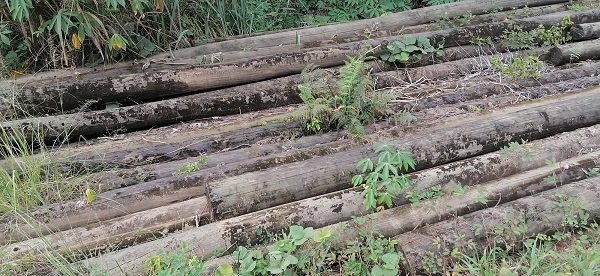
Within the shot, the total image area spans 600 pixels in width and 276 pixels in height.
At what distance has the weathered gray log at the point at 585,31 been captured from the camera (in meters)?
5.03

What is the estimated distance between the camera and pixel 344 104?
3607mm

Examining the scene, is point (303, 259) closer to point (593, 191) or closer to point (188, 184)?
point (188, 184)

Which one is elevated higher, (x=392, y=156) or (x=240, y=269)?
(x=392, y=156)

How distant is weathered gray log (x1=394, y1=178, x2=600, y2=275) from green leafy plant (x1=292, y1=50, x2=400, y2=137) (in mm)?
1153

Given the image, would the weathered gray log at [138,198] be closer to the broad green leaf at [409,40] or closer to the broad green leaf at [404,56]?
the broad green leaf at [404,56]

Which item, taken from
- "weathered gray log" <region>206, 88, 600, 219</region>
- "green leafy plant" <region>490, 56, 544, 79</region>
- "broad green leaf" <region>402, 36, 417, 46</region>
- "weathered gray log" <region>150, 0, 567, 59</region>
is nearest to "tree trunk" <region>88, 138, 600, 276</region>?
"weathered gray log" <region>206, 88, 600, 219</region>

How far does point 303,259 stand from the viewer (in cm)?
228

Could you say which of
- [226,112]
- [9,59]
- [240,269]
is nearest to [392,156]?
[240,269]

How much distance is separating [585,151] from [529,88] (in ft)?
3.56

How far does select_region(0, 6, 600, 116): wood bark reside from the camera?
144 inches

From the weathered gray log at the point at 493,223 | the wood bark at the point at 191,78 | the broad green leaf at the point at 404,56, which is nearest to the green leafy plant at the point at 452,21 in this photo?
the wood bark at the point at 191,78

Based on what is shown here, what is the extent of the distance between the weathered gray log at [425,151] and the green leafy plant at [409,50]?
1.18 meters

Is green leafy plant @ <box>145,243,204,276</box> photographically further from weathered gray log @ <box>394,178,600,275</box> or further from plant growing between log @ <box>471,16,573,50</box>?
plant growing between log @ <box>471,16,573,50</box>

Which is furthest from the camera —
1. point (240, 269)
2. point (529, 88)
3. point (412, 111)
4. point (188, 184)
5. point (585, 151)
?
point (529, 88)
